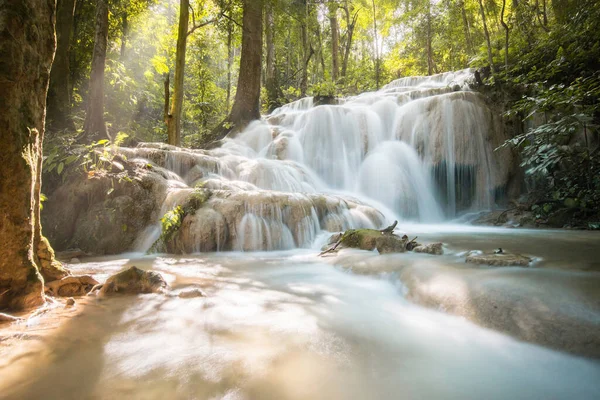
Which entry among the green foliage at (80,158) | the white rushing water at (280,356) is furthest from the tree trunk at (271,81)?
the white rushing water at (280,356)

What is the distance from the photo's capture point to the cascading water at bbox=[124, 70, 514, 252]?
554 centimetres

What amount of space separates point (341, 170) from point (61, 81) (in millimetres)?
8108

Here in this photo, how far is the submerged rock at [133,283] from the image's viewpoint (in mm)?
2656

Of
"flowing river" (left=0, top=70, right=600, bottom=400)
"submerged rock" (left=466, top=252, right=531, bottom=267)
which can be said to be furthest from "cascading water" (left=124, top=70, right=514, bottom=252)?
"submerged rock" (left=466, top=252, right=531, bottom=267)

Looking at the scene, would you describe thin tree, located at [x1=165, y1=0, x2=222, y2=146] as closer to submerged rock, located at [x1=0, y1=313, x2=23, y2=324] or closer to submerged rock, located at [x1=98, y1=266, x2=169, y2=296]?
submerged rock, located at [x1=98, y1=266, x2=169, y2=296]

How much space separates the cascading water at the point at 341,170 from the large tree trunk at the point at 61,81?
1.83m

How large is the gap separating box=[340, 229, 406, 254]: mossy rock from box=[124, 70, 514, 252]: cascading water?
1.05m

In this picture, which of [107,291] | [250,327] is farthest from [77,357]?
[107,291]

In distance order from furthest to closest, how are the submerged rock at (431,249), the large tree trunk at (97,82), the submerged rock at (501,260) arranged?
the large tree trunk at (97,82)
the submerged rock at (431,249)
the submerged rock at (501,260)

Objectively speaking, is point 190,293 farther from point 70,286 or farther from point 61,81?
point 61,81

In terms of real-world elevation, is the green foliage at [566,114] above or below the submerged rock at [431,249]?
above

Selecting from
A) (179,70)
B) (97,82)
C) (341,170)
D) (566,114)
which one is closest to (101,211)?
(97,82)

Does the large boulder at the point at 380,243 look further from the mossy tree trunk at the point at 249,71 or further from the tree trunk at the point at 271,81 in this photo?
the tree trunk at the point at 271,81

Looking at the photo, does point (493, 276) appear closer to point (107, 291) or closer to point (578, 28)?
point (107, 291)
